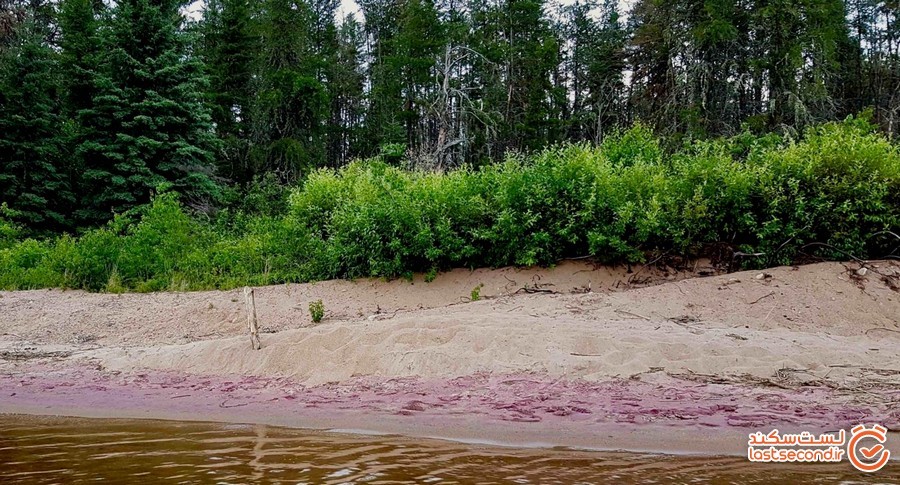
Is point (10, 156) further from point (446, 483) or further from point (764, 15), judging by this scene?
point (764, 15)

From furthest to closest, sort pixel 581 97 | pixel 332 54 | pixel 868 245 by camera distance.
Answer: pixel 332 54
pixel 581 97
pixel 868 245

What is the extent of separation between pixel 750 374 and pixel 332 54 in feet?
125

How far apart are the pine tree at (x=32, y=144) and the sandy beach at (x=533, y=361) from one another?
46.5ft

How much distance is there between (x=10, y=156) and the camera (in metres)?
23.6

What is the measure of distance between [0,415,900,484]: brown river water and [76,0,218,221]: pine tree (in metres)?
16.9

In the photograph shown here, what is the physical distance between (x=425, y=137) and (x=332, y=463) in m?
27.4

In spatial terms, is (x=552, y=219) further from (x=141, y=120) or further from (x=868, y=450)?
(x=141, y=120)

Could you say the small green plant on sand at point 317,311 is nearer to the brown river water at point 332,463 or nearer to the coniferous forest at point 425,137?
the coniferous forest at point 425,137

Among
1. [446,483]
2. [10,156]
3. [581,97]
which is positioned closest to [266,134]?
[10,156]

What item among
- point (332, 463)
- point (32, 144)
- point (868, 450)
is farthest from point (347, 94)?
point (868, 450)

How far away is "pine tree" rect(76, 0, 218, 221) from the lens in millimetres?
21203

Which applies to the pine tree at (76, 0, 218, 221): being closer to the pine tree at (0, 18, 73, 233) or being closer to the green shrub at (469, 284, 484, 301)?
the pine tree at (0, 18, 73, 233)

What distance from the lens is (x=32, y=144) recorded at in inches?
930

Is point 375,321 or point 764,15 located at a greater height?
point 764,15
